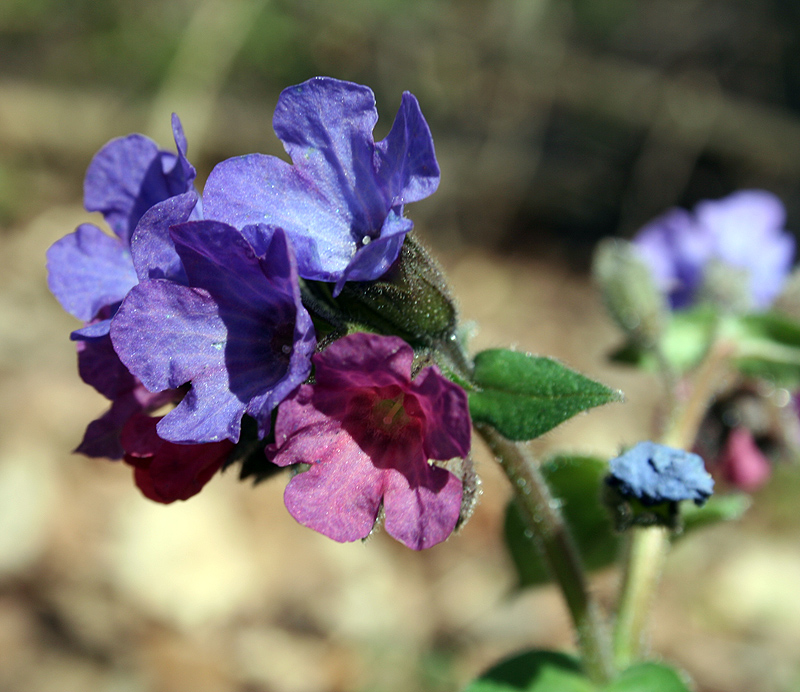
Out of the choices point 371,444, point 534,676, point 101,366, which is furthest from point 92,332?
point 534,676

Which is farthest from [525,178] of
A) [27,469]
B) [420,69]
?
[27,469]

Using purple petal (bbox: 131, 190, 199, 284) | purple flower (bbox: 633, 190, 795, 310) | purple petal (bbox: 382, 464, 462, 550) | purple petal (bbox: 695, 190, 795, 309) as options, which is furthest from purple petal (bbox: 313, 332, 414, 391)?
purple petal (bbox: 695, 190, 795, 309)

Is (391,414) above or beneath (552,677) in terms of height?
above

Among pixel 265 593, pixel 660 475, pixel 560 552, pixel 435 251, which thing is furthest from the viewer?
pixel 435 251

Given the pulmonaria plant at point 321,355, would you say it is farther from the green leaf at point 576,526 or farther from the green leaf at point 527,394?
the green leaf at point 576,526

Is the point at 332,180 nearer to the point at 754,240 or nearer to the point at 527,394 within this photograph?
the point at 527,394

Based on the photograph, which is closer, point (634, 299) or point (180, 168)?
point (180, 168)

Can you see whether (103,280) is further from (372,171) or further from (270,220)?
(372,171)
